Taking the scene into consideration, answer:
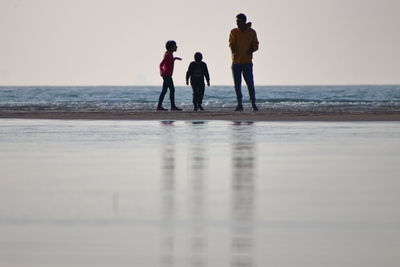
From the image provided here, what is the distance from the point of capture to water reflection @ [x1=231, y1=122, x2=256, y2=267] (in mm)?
5008

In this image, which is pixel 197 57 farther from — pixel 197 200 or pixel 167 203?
pixel 167 203

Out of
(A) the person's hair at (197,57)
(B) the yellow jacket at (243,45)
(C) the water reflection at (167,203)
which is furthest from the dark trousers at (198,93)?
(C) the water reflection at (167,203)

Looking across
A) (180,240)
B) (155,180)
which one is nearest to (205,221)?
(180,240)

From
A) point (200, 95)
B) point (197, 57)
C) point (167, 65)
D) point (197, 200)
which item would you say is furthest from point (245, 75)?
point (197, 200)

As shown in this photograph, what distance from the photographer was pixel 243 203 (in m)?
6.78

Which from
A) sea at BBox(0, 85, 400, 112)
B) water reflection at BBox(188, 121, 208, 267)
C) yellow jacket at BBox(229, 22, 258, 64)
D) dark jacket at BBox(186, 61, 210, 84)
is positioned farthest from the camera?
sea at BBox(0, 85, 400, 112)

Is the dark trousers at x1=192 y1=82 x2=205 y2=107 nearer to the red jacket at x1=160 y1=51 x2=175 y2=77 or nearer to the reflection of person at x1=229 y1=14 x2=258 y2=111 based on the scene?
the red jacket at x1=160 y1=51 x2=175 y2=77

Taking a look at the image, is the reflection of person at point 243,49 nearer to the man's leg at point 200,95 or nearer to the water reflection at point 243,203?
the man's leg at point 200,95

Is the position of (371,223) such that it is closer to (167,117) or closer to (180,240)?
(180,240)

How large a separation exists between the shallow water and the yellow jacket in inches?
402

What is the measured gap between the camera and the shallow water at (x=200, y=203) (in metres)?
5.03

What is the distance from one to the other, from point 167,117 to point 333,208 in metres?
13.7

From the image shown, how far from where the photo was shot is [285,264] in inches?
186

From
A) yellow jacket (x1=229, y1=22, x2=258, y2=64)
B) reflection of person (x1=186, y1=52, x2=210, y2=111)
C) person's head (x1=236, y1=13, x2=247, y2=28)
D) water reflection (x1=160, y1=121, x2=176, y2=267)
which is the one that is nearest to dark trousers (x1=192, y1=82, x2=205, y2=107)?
reflection of person (x1=186, y1=52, x2=210, y2=111)
